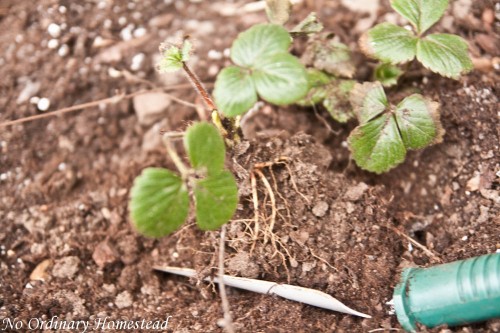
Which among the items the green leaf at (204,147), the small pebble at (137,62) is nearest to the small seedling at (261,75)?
the green leaf at (204,147)

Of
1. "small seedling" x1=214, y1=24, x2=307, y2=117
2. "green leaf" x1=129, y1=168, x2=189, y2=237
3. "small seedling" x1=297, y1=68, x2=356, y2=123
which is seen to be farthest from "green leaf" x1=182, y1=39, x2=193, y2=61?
"small seedling" x1=297, y1=68, x2=356, y2=123

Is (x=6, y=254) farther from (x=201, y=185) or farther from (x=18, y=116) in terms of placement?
(x=201, y=185)

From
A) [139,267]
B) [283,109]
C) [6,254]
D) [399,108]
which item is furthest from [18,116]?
[399,108]

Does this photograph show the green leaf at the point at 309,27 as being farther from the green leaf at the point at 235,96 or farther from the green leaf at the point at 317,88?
the green leaf at the point at 235,96

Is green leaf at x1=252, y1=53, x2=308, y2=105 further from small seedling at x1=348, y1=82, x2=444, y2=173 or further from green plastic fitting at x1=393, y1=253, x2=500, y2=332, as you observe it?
green plastic fitting at x1=393, y1=253, x2=500, y2=332

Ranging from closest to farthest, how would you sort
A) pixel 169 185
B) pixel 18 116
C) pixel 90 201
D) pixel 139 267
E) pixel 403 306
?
pixel 169 185, pixel 403 306, pixel 139 267, pixel 90 201, pixel 18 116

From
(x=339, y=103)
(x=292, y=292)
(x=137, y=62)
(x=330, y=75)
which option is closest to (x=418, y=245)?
(x=292, y=292)
